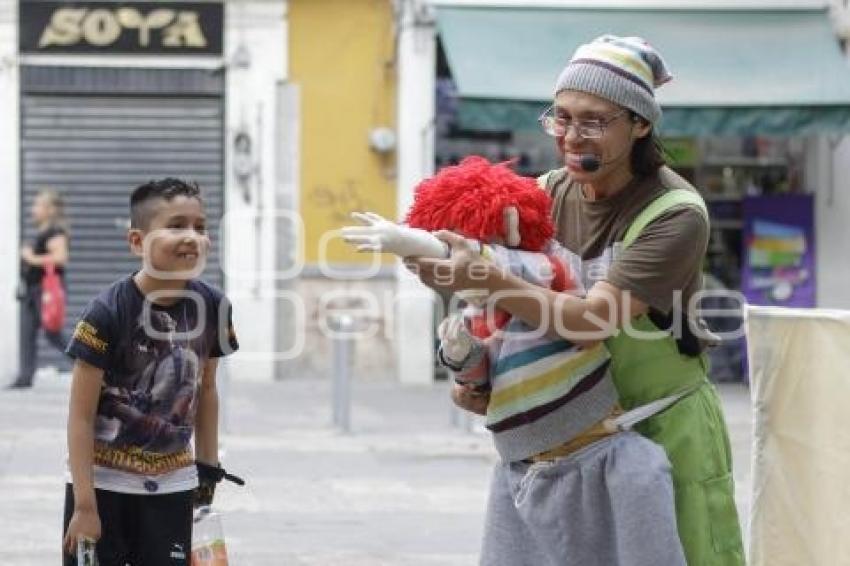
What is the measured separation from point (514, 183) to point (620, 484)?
0.66m

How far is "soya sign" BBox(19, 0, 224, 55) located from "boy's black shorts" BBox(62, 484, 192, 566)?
12.4m

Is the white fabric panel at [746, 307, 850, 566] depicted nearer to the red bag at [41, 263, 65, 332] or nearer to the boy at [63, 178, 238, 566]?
the boy at [63, 178, 238, 566]

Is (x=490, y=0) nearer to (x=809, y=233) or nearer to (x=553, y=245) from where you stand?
(x=809, y=233)

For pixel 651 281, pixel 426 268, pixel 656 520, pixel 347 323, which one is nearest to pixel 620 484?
pixel 656 520

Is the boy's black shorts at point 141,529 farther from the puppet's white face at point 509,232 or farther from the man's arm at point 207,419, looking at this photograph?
the puppet's white face at point 509,232

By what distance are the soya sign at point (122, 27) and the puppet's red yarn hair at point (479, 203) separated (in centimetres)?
1332

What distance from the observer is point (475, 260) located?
11.5 feet

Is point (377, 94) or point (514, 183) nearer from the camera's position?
point (514, 183)

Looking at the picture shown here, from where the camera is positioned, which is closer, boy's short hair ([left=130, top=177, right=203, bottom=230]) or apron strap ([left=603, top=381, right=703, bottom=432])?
apron strap ([left=603, top=381, right=703, bottom=432])

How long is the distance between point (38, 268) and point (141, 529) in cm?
1054

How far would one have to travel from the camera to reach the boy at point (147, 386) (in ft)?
15.1

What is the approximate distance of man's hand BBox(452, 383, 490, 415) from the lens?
3.85 metres

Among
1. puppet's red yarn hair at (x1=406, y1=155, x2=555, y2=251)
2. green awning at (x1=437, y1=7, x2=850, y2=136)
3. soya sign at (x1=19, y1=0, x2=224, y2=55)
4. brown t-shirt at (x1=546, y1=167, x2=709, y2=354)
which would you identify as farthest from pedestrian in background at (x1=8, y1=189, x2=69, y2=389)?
puppet's red yarn hair at (x1=406, y1=155, x2=555, y2=251)

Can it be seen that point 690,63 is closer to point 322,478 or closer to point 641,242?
point 322,478
